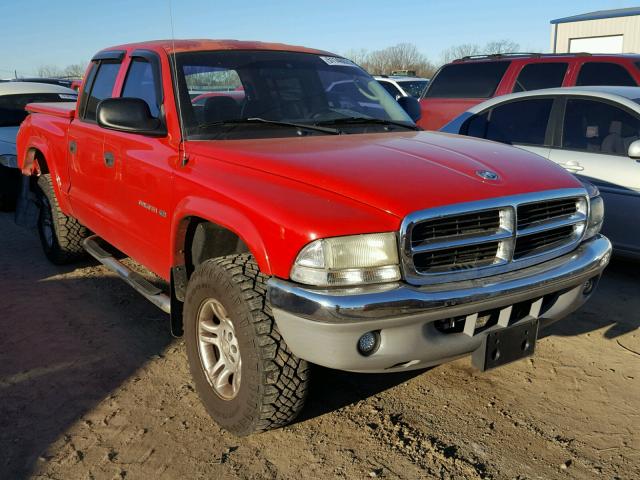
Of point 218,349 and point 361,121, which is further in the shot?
point 361,121

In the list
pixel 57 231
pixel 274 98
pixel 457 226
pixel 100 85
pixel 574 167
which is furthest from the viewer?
pixel 57 231

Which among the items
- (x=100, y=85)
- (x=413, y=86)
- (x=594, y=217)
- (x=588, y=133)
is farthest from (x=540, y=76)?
(x=413, y=86)

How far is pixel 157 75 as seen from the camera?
3838 mm

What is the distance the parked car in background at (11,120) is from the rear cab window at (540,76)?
6252mm

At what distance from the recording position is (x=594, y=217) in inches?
132

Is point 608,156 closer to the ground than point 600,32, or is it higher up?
closer to the ground

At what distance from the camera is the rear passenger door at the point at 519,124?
5.73 meters

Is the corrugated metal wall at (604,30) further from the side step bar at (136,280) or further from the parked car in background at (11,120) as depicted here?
the side step bar at (136,280)

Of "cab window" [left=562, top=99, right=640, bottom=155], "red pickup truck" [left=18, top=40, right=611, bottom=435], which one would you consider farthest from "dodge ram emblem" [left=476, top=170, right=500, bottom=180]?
"cab window" [left=562, top=99, right=640, bottom=155]

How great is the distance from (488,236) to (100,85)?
332cm

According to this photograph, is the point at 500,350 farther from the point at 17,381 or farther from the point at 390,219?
the point at 17,381

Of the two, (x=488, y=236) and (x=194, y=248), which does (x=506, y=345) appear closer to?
(x=488, y=236)

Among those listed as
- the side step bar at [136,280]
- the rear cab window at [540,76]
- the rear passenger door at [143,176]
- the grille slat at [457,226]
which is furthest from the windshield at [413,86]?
the grille slat at [457,226]

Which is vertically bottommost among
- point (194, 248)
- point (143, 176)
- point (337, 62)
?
point (194, 248)
